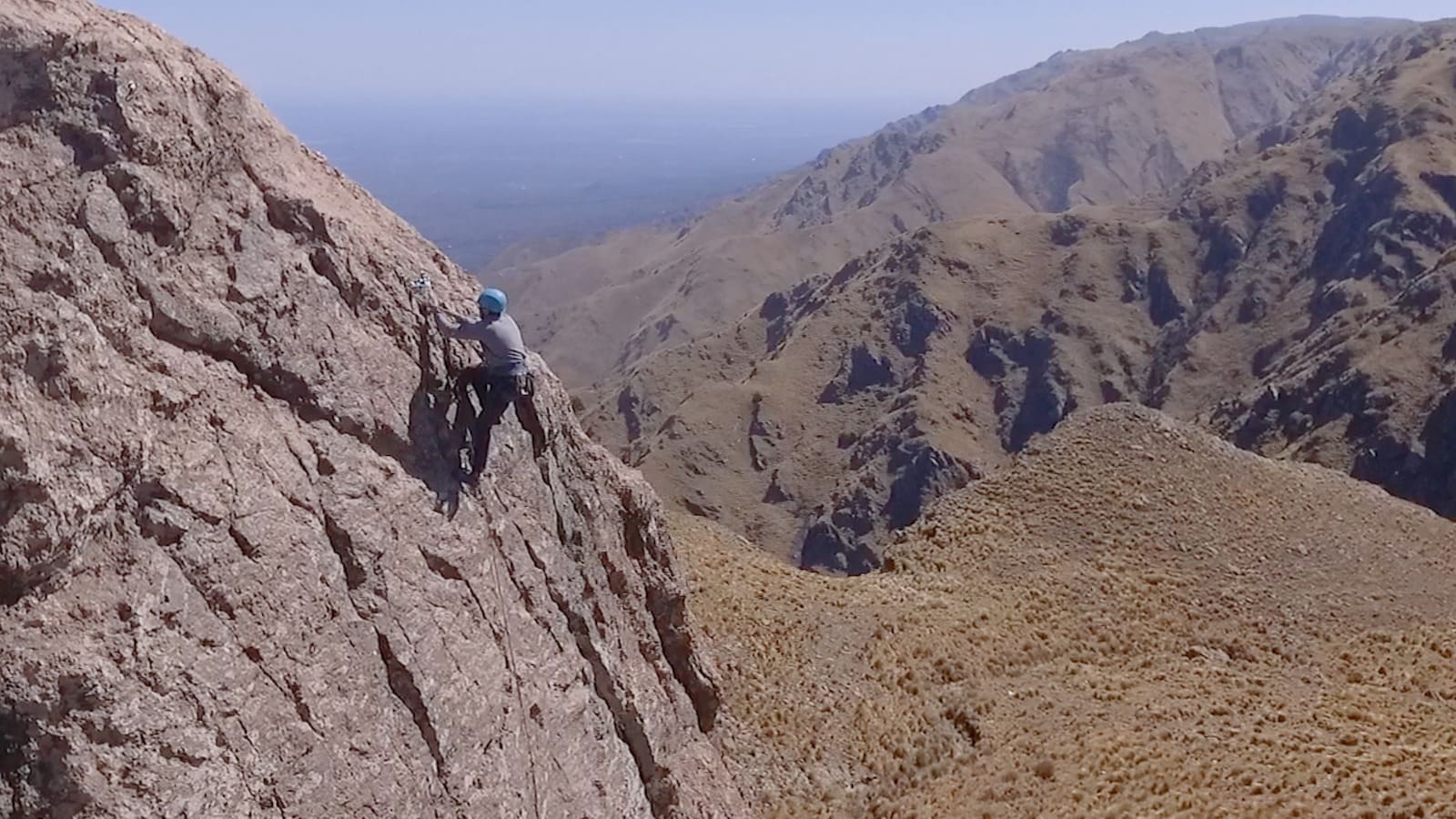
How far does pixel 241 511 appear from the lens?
12.4m

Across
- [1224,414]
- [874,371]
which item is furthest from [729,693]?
[874,371]

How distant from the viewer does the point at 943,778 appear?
21078 millimetres

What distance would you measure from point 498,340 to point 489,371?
0.55m

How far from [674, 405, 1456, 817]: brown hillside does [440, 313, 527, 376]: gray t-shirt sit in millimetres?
9229

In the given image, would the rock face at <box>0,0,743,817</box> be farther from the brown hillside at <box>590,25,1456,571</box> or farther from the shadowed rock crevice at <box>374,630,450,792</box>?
the brown hillside at <box>590,25,1456,571</box>

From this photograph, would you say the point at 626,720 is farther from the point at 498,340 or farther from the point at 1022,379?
the point at 1022,379

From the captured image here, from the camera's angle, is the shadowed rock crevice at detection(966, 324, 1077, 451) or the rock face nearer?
the rock face

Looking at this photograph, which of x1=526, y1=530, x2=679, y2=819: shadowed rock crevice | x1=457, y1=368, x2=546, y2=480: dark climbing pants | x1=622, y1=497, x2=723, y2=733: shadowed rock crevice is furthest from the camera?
x1=622, y1=497, x2=723, y2=733: shadowed rock crevice

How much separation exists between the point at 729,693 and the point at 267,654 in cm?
1156

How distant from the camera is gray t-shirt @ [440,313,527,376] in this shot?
48.3 feet

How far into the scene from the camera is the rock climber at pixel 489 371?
48.5ft

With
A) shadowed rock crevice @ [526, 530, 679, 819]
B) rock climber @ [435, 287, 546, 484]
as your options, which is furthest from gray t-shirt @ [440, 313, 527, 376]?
shadowed rock crevice @ [526, 530, 679, 819]

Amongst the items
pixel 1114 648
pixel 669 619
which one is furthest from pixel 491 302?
pixel 1114 648

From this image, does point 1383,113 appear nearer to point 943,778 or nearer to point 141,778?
point 943,778
